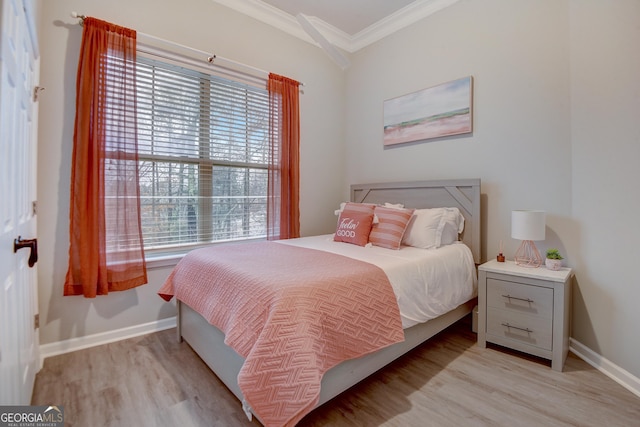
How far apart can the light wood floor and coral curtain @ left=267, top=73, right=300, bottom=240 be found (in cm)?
152

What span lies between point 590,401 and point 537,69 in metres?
2.30

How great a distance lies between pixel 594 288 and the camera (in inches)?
77.9

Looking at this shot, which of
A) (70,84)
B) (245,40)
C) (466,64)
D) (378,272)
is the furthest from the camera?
(245,40)

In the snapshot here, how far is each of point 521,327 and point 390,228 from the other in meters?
1.14

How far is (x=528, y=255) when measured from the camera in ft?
7.72

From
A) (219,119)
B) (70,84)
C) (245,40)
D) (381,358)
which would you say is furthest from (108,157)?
(381,358)

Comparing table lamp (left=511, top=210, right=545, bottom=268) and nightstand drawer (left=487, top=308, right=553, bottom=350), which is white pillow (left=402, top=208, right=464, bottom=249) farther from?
nightstand drawer (left=487, top=308, right=553, bottom=350)

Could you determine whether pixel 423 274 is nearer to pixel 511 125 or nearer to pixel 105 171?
pixel 511 125

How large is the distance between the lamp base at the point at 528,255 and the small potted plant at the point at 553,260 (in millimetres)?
108

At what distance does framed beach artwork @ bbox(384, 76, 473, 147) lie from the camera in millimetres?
2729

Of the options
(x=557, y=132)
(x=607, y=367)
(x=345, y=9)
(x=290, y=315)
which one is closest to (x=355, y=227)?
(x=290, y=315)

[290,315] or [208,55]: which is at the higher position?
[208,55]

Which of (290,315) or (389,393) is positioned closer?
(290,315)

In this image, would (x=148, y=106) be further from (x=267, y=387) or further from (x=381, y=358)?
(x=381, y=358)
